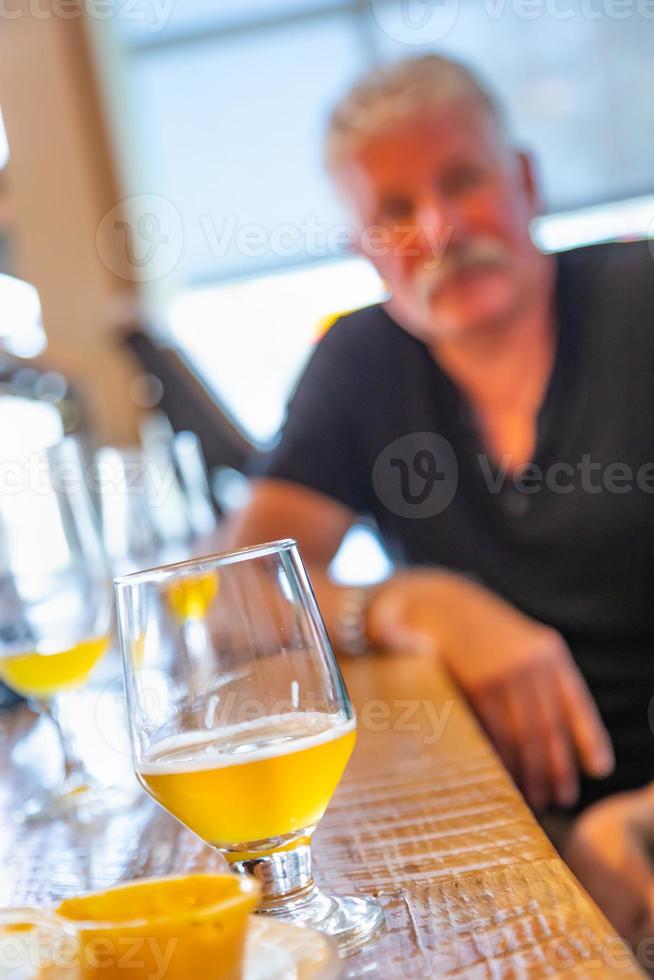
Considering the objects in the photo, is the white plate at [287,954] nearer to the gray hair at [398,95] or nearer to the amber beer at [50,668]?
the amber beer at [50,668]

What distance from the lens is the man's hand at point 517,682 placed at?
926 millimetres

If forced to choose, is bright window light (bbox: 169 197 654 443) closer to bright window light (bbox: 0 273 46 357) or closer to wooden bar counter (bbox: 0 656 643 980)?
bright window light (bbox: 0 273 46 357)

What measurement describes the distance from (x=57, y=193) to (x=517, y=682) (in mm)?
3969

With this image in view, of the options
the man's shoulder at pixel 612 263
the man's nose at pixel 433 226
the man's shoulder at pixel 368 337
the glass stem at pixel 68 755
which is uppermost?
the man's nose at pixel 433 226

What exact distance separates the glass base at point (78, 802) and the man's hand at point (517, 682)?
361 mm

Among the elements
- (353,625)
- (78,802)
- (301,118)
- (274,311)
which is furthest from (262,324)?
(78,802)

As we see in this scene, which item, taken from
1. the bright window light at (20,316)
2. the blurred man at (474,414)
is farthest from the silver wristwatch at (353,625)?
the bright window light at (20,316)

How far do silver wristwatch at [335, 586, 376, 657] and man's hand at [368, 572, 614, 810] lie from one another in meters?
0.03

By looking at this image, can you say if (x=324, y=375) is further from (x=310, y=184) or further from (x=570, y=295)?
(x=310, y=184)

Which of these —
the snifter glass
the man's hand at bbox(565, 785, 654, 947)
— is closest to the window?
the man's hand at bbox(565, 785, 654, 947)

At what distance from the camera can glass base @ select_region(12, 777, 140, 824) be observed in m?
0.67

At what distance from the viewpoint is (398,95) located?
1.49 meters

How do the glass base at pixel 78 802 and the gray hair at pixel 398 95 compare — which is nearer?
the glass base at pixel 78 802

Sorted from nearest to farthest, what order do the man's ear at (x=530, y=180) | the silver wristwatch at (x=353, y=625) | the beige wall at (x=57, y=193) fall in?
the silver wristwatch at (x=353, y=625) < the man's ear at (x=530, y=180) < the beige wall at (x=57, y=193)
